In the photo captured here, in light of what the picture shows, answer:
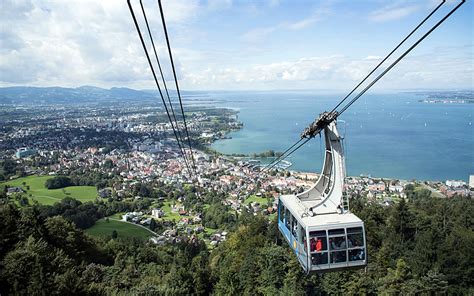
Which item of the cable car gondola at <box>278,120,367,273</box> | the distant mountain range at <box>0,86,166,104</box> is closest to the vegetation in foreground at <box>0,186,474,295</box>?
the cable car gondola at <box>278,120,367,273</box>

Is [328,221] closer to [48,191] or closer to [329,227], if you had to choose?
[329,227]

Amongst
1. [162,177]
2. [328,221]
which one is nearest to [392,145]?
[162,177]

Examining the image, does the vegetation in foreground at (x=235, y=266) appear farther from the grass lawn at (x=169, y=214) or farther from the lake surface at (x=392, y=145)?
the lake surface at (x=392, y=145)

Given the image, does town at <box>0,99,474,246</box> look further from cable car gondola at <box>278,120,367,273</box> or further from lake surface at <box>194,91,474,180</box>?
cable car gondola at <box>278,120,367,273</box>

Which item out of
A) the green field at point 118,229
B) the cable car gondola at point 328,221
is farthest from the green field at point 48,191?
the cable car gondola at point 328,221

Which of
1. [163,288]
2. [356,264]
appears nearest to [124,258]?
[163,288]

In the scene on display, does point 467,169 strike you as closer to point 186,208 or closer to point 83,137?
point 186,208
